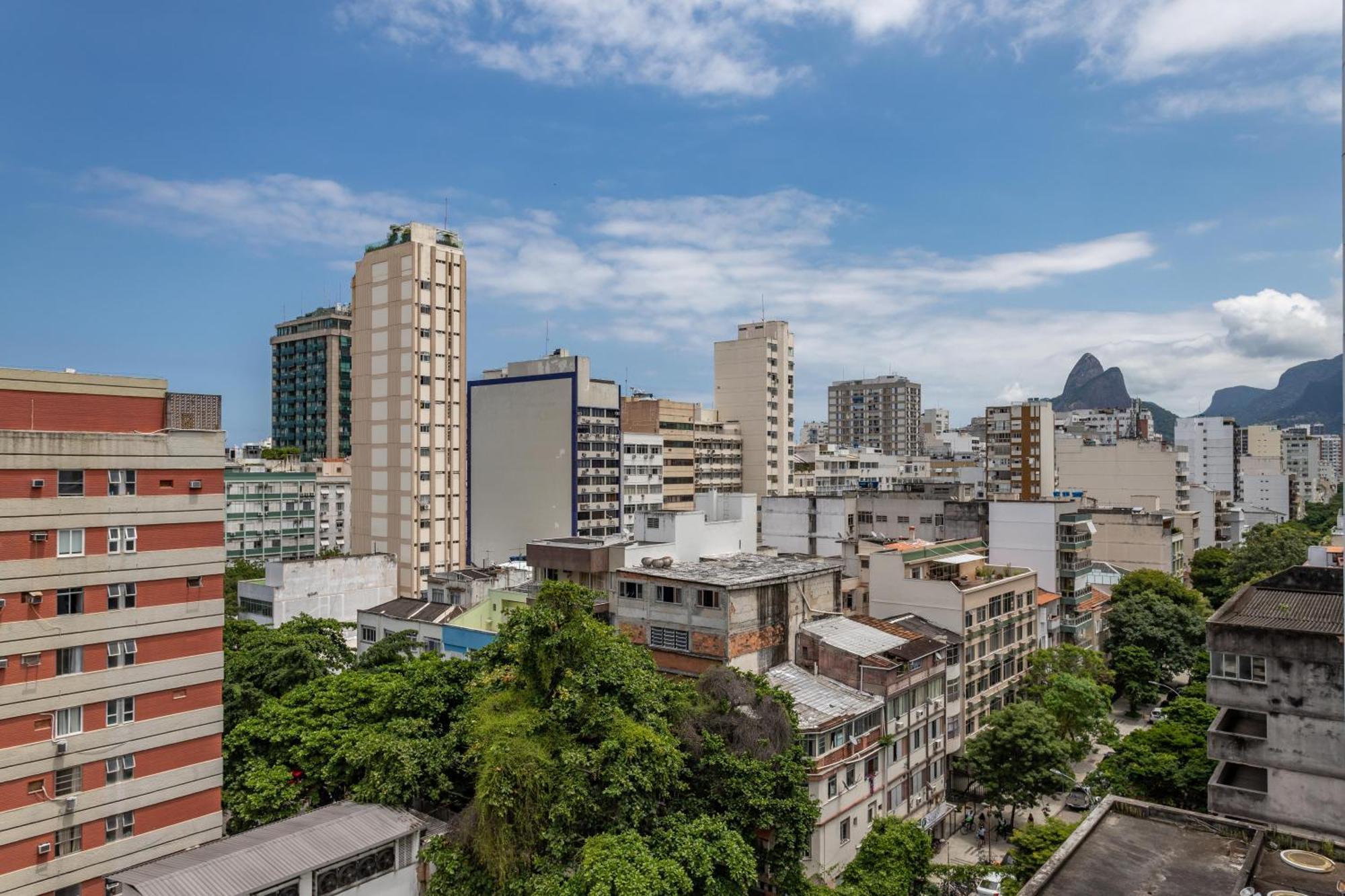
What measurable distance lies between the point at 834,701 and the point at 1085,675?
19900mm

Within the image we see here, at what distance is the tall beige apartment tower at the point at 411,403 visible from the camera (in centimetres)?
7581

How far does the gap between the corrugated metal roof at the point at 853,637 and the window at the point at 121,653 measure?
25.6m

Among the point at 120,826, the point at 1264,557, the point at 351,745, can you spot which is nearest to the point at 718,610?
the point at 351,745

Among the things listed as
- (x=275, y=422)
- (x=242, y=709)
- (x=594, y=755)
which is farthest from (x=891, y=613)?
(x=275, y=422)

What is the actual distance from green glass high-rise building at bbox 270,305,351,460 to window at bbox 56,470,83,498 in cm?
11240

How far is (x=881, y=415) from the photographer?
187000 millimetres

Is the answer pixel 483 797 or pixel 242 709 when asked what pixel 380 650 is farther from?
pixel 483 797

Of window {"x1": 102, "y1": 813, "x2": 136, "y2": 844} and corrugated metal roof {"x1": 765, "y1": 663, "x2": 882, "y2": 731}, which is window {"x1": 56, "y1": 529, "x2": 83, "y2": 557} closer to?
window {"x1": 102, "y1": 813, "x2": 136, "y2": 844}

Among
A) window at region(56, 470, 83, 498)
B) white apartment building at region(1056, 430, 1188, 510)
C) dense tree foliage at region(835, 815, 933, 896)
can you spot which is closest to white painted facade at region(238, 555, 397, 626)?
window at region(56, 470, 83, 498)

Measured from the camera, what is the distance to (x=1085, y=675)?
45812 millimetres

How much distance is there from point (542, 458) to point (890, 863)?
59473 mm

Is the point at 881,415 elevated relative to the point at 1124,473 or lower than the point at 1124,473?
elevated

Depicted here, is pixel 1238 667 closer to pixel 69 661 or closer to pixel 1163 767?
pixel 1163 767

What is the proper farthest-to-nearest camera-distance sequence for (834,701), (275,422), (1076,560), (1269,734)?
(275,422) → (1076,560) → (834,701) → (1269,734)
